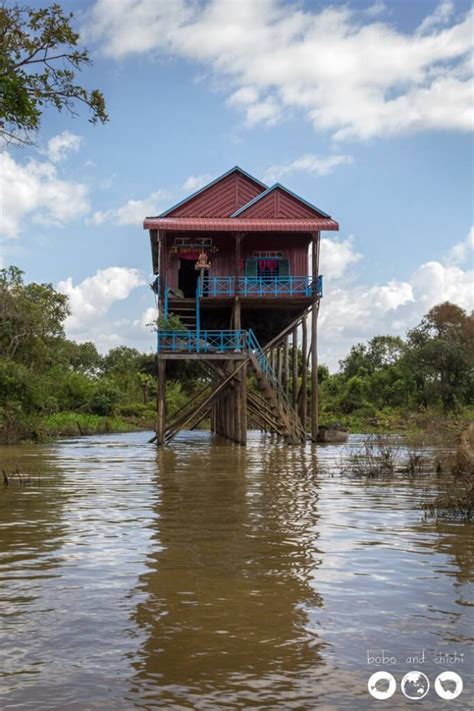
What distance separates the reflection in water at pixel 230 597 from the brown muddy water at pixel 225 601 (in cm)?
2

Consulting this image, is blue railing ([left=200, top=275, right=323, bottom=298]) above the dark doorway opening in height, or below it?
below

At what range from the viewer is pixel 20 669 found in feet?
13.4

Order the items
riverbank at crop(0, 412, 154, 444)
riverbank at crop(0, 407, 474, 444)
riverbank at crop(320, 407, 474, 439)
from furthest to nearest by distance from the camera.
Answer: riverbank at crop(320, 407, 474, 439), riverbank at crop(0, 412, 154, 444), riverbank at crop(0, 407, 474, 444)

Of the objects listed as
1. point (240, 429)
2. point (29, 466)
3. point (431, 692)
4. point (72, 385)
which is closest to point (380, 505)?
point (431, 692)

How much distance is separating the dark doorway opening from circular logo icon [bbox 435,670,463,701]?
26791 mm

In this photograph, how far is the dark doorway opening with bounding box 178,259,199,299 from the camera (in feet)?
99.6

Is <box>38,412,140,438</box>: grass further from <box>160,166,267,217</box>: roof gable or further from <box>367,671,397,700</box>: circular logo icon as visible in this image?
<box>367,671,397,700</box>: circular logo icon

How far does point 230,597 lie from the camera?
5539 millimetres

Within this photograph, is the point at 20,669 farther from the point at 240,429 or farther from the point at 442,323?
the point at 442,323

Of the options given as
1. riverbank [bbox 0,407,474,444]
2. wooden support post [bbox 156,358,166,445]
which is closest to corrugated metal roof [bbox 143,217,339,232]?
wooden support post [bbox 156,358,166,445]

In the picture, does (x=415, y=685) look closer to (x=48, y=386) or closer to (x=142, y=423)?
(x=48, y=386)

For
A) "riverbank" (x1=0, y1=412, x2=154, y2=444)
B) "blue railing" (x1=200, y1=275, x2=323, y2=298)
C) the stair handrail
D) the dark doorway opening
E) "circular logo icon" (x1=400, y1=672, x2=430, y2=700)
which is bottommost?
"circular logo icon" (x1=400, y1=672, x2=430, y2=700)

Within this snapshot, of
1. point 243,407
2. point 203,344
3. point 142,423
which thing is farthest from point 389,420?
point 142,423

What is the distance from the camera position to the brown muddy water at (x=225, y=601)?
388 cm
